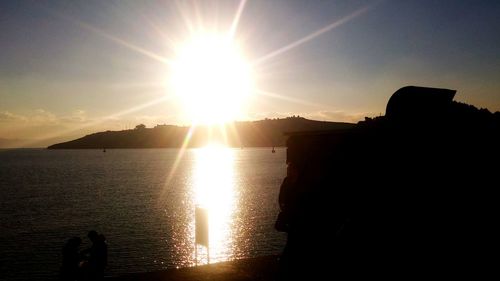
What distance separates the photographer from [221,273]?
17.8 meters

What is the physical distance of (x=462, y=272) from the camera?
9469mm

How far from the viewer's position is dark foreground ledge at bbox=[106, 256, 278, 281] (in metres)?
17.0

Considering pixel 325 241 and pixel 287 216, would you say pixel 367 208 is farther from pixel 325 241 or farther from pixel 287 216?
pixel 287 216

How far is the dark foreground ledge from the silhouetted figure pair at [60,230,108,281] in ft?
7.91

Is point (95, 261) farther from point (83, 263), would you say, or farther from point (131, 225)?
point (131, 225)

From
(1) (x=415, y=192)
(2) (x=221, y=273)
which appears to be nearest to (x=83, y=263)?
(2) (x=221, y=273)

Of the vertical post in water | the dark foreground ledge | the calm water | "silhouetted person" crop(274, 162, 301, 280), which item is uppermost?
"silhouetted person" crop(274, 162, 301, 280)

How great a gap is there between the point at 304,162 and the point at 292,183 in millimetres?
862

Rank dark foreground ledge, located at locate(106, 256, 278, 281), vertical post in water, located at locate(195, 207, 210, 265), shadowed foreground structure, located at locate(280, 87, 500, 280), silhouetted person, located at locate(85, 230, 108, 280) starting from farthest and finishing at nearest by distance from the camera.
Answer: vertical post in water, located at locate(195, 207, 210, 265) → dark foreground ledge, located at locate(106, 256, 278, 281) → silhouetted person, located at locate(85, 230, 108, 280) → shadowed foreground structure, located at locate(280, 87, 500, 280)

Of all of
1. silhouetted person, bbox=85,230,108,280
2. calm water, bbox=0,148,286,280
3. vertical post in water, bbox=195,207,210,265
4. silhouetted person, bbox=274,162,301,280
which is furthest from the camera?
calm water, bbox=0,148,286,280

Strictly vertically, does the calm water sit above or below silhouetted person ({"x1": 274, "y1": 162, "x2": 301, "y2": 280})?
below

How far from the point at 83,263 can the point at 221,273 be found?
5881 millimetres

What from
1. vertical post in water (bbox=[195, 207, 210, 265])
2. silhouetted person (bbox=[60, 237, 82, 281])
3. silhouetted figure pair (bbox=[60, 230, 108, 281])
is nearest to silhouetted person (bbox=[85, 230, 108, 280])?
silhouetted figure pair (bbox=[60, 230, 108, 281])

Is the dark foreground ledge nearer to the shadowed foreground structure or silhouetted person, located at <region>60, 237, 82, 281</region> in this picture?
silhouetted person, located at <region>60, 237, 82, 281</region>
